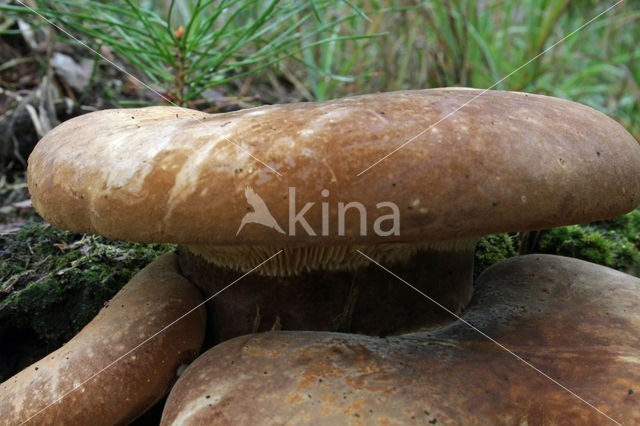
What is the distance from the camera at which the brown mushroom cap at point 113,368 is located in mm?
1701

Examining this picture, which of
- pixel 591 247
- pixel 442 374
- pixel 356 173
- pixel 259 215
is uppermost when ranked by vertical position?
pixel 356 173

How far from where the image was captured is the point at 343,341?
176 cm

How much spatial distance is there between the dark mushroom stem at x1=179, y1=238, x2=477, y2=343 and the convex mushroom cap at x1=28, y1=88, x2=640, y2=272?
17.3 inches

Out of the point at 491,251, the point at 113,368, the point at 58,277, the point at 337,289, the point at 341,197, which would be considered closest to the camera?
the point at 341,197

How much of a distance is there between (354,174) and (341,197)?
0.07m

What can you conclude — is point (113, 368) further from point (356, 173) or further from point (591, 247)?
point (591, 247)

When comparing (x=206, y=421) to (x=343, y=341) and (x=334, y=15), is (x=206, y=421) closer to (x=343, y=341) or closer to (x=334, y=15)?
(x=343, y=341)

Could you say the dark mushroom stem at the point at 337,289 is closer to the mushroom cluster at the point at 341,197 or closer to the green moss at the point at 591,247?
the mushroom cluster at the point at 341,197

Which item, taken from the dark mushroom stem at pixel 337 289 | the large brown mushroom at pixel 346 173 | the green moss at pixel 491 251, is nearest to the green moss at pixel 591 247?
the green moss at pixel 491 251

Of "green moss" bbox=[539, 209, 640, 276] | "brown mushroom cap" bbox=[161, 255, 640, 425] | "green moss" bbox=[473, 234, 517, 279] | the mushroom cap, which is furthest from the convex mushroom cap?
"green moss" bbox=[539, 209, 640, 276]

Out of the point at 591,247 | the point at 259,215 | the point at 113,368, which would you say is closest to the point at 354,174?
the point at 259,215

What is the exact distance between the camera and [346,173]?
137cm

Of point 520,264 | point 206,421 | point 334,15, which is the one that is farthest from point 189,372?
point 334,15

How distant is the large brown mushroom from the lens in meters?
1.36
